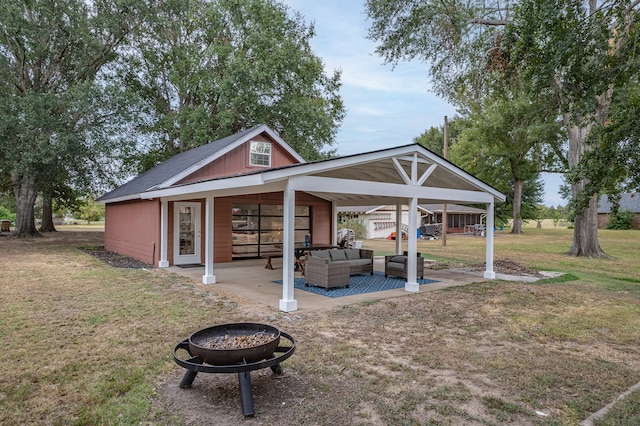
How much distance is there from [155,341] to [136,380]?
47.4 inches

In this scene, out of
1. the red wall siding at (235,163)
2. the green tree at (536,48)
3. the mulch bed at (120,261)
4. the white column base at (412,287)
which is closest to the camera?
the green tree at (536,48)

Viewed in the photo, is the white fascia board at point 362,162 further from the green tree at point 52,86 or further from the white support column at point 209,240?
the green tree at point 52,86

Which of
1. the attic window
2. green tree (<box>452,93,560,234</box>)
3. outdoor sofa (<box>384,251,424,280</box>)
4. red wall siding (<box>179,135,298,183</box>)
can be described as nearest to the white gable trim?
red wall siding (<box>179,135,298,183</box>)

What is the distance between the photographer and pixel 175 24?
24.4 meters

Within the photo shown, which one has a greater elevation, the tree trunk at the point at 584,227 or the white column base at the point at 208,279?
the tree trunk at the point at 584,227

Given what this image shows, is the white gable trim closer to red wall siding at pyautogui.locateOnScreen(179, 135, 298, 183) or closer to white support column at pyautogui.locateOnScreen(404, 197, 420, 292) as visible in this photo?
red wall siding at pyautogui.locateOnScreen(179, 135, 298, 183)

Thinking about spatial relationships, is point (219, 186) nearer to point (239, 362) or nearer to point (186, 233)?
point (239, 362)

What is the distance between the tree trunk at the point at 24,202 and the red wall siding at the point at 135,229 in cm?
641

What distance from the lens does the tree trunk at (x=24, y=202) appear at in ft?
67.8

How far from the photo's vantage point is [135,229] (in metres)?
14.2

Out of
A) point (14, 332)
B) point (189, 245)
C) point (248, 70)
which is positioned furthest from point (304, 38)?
point (14, 332)

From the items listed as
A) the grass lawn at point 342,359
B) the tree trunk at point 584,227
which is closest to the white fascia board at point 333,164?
the grass lawn at point 342,359

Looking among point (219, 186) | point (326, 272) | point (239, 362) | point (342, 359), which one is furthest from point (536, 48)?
point (239, 362)

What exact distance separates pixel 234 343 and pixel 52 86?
75.9 ft
